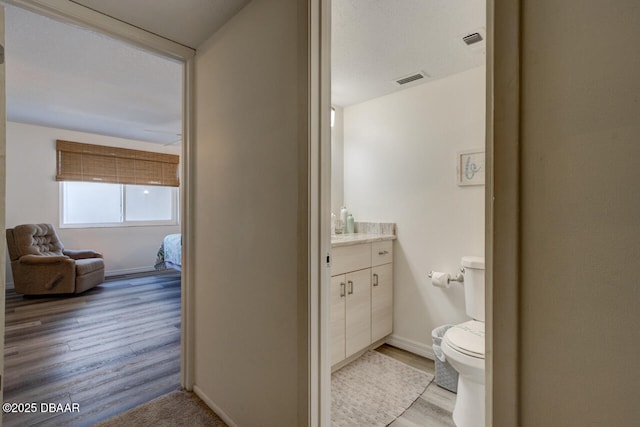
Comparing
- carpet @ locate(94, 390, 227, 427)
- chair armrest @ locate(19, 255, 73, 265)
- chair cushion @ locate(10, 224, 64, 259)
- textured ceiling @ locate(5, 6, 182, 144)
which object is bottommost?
carpet @ locate(94, 390, 227, 427)

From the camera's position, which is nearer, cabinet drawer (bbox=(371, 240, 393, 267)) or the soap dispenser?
cabinet drawer (bbox=(371, 240, 393, 267))

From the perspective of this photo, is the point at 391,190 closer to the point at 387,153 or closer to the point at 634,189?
the point at 387,153

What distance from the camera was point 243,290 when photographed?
151 centimetres

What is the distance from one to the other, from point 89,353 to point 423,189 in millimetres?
3128

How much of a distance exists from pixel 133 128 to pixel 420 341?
4982mm

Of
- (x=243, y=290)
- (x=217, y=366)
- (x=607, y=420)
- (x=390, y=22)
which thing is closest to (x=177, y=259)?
(x=217, y=366)

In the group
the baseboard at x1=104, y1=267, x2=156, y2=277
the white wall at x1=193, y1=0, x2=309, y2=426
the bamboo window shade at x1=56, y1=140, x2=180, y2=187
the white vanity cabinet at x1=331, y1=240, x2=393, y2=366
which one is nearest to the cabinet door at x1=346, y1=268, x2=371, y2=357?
the white vanity cabinet at x1=331, y1=240, x2=393, y2=366

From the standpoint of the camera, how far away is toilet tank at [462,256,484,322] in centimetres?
194

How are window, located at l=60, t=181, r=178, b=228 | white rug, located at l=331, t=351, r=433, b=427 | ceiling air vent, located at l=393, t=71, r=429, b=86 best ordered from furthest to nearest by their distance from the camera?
window, located at l=60, t=181, r=178, b=228 < ceiling air vent, located at l=393, t=71, r=429, b=86 < white rug, located at l=331, t=351, r=433, b=427

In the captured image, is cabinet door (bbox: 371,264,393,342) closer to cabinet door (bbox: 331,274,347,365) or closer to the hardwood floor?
cabinet door (bbox: 331,274,347,365)

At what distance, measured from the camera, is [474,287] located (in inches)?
77.5

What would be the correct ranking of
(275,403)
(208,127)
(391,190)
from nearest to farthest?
(275,403) < (208,127) < (391,190)

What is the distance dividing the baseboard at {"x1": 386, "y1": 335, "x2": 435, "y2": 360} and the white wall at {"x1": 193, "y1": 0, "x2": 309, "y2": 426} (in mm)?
1552

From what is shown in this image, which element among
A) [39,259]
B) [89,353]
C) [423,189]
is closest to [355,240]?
[423,189]
